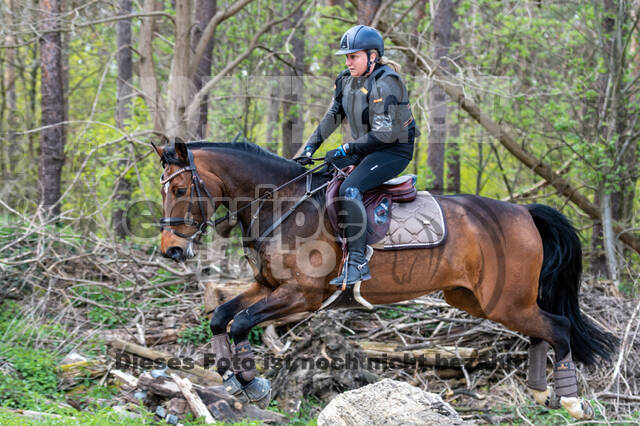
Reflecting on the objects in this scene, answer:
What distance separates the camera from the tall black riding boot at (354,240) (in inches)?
197

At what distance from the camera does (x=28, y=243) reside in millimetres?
8906

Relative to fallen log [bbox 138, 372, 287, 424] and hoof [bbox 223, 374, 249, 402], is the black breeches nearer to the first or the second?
hoof [bbox 223, 374, 249, 402]

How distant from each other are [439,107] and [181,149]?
30.3ft

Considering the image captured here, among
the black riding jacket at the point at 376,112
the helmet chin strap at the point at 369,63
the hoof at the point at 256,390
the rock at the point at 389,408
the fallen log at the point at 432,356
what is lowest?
the fallen log at the point at 432,356

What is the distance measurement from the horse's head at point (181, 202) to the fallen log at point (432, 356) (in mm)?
3478

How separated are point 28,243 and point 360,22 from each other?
6.67 metres

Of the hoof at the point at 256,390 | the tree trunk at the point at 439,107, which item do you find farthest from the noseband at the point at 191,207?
the tree trunk at the point at 439,107

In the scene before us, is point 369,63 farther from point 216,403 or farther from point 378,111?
point 216,403

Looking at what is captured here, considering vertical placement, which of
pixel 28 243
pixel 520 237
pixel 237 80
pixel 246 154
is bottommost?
pixel 28 243

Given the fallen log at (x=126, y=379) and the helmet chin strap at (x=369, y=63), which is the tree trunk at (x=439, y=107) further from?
the fallen log at (x=126, y=379)

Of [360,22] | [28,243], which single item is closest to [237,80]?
[360,22]

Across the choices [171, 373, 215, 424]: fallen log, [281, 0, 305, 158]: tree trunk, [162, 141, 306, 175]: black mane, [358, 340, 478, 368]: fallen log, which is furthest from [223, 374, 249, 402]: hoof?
[281, 0, 305, 158]: tree trunk

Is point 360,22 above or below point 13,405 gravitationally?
above

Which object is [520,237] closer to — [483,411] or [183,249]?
[483,411]
